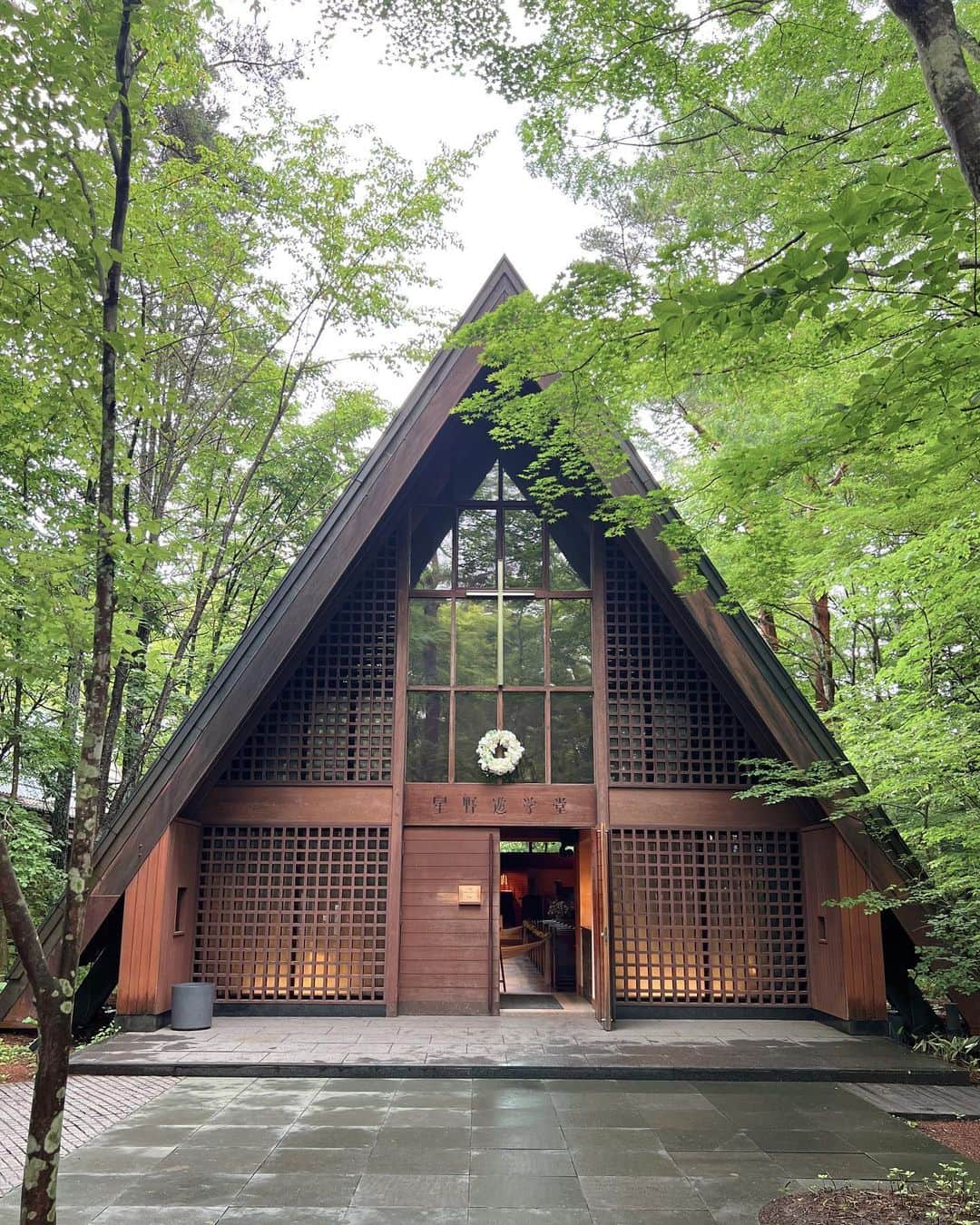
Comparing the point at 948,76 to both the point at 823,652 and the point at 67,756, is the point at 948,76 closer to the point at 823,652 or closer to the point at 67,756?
the point at 67,756

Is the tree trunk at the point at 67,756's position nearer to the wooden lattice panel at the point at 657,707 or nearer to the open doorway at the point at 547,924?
the open doorway at the point at 547,924

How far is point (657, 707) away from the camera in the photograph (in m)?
9.26

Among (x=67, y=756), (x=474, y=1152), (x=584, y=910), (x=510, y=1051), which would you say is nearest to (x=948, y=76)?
(x=474, y=1152)

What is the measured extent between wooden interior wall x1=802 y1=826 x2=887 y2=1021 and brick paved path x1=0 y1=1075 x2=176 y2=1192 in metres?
5.83

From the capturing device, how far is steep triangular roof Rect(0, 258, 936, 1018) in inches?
313

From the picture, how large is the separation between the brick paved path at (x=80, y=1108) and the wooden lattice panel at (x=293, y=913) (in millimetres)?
2225

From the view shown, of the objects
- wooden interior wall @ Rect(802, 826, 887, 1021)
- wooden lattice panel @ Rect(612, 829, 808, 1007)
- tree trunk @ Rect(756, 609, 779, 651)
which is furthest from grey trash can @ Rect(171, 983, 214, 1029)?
tree trunk @ Rect(756, 609, 779, 651)

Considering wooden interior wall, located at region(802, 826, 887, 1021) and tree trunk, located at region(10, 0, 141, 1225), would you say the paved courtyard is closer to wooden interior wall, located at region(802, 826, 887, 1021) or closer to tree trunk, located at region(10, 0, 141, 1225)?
tree trunk, located at region(10, 0, 141, 1225)

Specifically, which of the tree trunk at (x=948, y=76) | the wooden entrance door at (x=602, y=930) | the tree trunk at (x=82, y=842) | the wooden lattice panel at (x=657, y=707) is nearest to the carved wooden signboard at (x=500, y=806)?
the wooden entrance door at (x=602, y=930)

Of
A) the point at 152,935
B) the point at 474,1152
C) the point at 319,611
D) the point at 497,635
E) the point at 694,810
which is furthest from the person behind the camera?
the point at 497,635

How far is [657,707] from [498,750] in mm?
1730

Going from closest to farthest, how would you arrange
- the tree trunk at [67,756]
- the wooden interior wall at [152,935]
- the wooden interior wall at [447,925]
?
the wooden interior wall at [152,935], the wooden interior wall at [447,925], the tree trunk at [67,756]

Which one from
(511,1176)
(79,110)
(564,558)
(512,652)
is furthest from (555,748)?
(79,110)

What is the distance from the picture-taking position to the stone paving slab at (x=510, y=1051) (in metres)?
6.60
